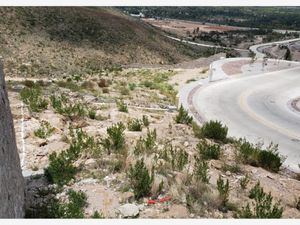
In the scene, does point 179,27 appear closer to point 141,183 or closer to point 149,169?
point 149,169

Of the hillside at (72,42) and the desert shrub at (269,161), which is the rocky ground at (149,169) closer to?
the desert shrub at (269,161)

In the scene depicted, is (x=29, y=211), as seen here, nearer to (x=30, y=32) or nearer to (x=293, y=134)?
(x=293, y=134)

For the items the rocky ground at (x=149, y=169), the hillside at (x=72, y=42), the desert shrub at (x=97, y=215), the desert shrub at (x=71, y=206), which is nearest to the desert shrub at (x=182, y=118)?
the rocky ground at (x=149, y=169)

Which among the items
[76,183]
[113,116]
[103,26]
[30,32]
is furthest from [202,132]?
[103,26]

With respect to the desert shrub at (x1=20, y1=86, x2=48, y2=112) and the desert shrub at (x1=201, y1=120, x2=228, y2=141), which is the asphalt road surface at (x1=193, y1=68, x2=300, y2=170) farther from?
the desert shrub at (x1=20, y1=86, x2=48, y2=112)

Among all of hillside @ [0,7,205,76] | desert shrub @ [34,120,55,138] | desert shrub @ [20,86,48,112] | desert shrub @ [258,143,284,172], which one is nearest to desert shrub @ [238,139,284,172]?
desert shrub @ [258,143,284,172]

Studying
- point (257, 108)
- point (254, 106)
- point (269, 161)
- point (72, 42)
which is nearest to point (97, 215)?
point (269, 161)
